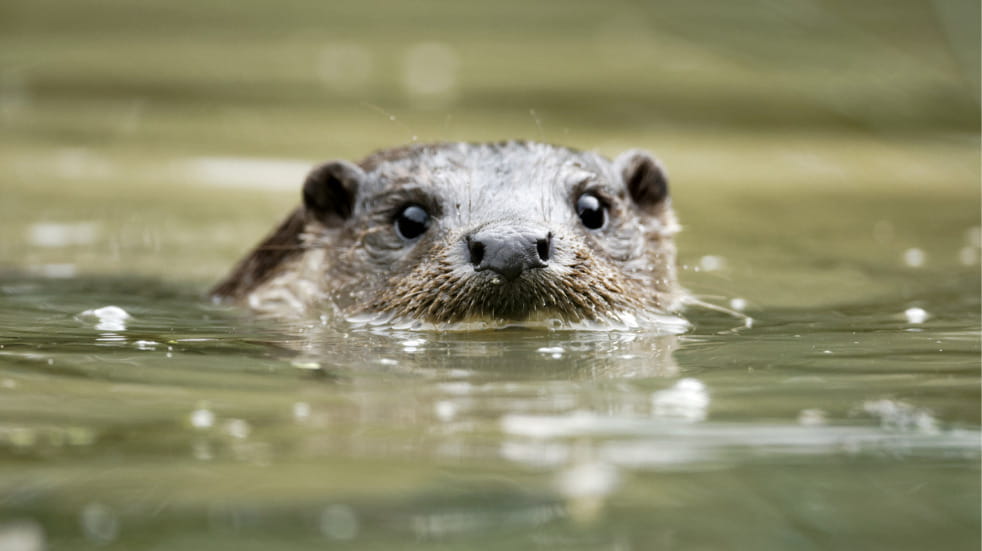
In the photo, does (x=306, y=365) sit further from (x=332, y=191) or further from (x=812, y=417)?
(x=332, y=191)

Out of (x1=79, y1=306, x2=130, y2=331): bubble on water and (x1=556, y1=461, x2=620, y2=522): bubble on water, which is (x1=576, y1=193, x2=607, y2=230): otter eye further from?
(x1=556, y1=461, x2=620, y2=522): bubble on water

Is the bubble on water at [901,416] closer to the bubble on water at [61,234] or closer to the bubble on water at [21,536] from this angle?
the bubble on water at [21,536]

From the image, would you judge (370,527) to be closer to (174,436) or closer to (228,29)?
(174,436)

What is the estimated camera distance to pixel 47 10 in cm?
1717

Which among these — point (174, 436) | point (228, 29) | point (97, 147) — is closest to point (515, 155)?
point (174, 436)

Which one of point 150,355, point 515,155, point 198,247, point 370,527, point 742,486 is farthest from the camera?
point 198,247

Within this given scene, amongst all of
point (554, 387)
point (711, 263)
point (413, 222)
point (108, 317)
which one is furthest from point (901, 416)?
point (711, 263)

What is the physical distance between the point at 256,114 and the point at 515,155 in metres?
9.05

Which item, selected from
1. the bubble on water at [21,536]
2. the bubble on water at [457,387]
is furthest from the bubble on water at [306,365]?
the bubble on water at [21,536]

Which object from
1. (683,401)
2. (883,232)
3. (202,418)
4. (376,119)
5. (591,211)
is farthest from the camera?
(376,119)

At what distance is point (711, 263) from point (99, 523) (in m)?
5.82

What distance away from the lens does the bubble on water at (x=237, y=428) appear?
3789mm

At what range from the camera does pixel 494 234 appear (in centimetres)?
520

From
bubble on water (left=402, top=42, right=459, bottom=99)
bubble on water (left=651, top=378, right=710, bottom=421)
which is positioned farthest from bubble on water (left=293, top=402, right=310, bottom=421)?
bubble on water (left=402, top=42, right=459, bottom=99)
